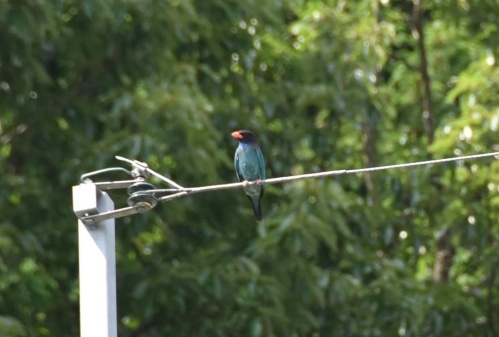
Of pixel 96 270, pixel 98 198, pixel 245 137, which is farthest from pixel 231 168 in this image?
pixel 96 270

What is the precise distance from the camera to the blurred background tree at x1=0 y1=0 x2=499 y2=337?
9508mm

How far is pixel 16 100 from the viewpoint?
991cm

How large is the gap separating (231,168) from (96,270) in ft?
17.1

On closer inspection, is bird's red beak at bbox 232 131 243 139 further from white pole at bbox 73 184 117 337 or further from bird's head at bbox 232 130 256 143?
white pole at bbox 73 184 117 337

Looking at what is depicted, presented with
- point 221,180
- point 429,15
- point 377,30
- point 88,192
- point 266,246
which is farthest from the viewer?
point 429,15

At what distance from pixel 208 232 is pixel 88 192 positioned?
5336mm

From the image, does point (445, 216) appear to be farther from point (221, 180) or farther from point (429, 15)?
point (429, 15)

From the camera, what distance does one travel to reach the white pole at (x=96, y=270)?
5.11 meters

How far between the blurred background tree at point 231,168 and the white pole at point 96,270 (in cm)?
300

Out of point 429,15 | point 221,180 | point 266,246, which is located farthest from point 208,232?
point 429,15

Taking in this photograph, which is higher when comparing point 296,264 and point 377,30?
point 377,30

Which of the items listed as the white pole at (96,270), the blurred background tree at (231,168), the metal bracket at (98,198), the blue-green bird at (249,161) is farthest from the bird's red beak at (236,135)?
the white pole at (96,270)

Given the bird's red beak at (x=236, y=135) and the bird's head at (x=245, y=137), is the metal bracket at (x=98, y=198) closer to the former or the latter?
the bird's red beak at (x=236, y=135)

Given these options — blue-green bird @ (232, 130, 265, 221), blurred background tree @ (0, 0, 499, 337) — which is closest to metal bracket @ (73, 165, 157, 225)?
blurred background tree @ (0, 0, 499, 337)
